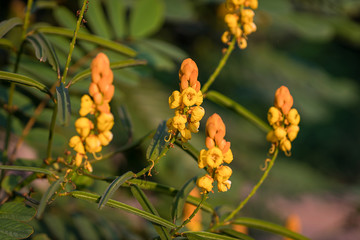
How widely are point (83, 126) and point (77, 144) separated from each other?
0.08ft

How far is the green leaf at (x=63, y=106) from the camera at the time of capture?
1.25 ft

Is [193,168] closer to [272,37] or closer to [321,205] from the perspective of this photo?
[272,37]

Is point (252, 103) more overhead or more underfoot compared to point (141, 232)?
more overhead

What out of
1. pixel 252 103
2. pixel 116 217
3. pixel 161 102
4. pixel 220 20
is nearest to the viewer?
pixel 116 217

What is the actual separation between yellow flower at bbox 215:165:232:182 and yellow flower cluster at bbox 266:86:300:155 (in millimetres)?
103

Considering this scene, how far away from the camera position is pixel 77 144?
0.41 metres

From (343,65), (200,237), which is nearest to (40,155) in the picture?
(200,237)

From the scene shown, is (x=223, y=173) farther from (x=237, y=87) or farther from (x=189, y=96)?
(x=237, y=87)

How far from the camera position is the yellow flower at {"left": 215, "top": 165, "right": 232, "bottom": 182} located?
42cm

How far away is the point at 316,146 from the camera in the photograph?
2.20 meters

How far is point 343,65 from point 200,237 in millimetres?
1922

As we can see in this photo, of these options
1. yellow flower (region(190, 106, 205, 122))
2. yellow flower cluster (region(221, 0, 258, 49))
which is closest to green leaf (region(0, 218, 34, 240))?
yellow flower (region(190, 106, 205, 122))

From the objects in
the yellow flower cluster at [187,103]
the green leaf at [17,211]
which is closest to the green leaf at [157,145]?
the yellow flower cluster at [187,103]

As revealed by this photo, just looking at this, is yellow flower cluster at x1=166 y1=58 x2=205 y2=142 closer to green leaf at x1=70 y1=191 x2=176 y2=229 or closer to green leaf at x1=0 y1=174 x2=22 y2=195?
green leaf at x1=70 y1=191 x2=176 y2=229
